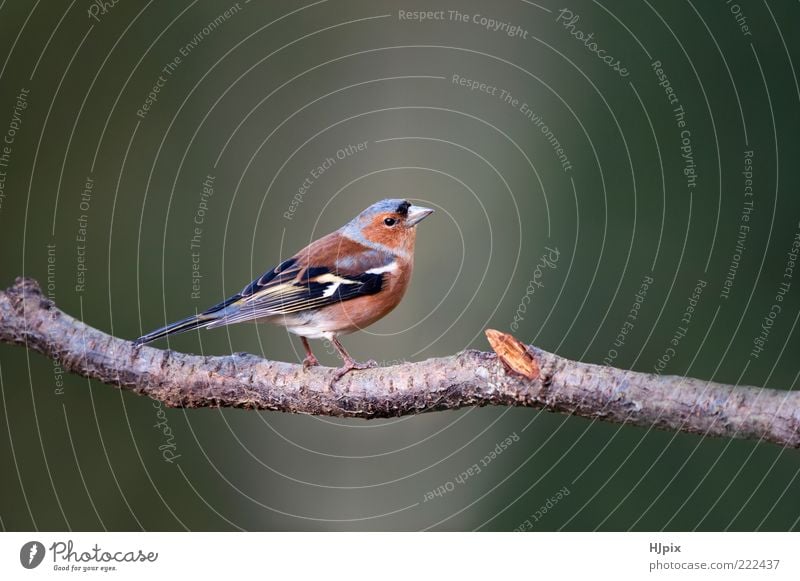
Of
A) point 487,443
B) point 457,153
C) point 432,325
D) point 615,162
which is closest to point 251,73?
point 457,153

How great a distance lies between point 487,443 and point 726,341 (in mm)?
1051

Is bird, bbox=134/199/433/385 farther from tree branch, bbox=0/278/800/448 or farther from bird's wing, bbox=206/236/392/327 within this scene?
tree branch, bbox=0/278/800/448

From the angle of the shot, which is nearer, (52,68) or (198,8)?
(52,68)

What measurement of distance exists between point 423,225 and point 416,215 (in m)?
0.20

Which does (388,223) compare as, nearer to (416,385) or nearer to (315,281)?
(315,281)

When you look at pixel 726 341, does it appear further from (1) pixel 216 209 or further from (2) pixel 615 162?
(1) pixel 216 209

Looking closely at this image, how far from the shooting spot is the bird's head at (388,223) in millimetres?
3021

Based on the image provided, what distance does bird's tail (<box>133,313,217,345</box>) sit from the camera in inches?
104

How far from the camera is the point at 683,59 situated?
3582 mm

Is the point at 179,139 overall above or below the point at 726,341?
above

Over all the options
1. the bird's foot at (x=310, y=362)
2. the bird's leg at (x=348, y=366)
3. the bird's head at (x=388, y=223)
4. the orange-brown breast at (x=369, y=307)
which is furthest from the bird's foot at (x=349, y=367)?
the bird's head at (x=388, y=223)

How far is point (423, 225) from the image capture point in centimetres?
322
